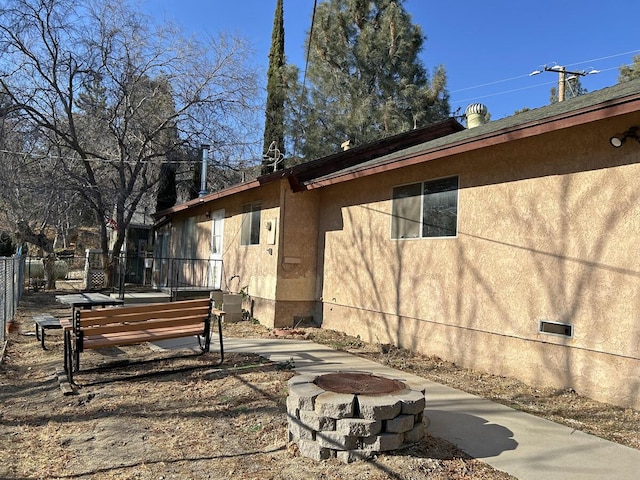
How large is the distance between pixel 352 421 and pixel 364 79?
20.5 m

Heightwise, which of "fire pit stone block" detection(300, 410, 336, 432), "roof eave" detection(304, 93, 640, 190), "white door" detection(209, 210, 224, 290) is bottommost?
"fire pit stone block" detection(300, 410, 336, 432)

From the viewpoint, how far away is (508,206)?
616cm

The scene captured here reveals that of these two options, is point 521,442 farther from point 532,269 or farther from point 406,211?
point 406,211

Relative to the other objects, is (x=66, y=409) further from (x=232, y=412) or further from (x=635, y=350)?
(x=635, y=350)

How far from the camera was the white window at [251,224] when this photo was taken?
10.9 meters

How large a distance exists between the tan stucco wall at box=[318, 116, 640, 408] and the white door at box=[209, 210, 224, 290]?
5840 mm

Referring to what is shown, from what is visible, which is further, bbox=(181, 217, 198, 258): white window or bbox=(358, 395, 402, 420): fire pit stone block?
bbox=(181, 217, 198, 258): white window

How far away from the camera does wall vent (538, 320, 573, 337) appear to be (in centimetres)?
538

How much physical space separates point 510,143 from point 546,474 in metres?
4.16

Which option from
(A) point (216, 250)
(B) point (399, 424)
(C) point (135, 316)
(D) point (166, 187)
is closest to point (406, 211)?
(C) point (135, 316)

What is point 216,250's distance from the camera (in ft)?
44.1

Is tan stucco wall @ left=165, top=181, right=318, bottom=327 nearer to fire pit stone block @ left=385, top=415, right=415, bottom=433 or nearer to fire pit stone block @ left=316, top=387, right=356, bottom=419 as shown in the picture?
fire pit stone block @ left=316, top=387, right=356, bottom=419

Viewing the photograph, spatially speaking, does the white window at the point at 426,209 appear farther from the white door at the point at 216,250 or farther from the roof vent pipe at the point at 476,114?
the white door at the point at 216,250

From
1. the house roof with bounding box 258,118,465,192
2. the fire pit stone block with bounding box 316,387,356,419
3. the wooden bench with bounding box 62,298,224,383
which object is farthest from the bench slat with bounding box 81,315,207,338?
the house roof with bounding box 258,118,465,192
